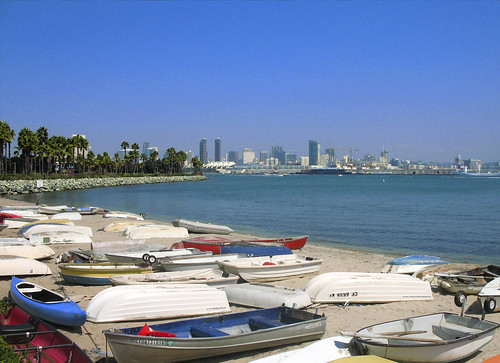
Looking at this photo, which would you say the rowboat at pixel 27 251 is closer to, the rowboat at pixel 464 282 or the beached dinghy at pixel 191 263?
the beached dinghy at pixel 191 263

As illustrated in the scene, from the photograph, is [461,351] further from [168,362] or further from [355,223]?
[355,223]

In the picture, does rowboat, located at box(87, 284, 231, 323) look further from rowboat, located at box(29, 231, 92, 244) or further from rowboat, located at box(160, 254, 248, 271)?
rowboat, located at box(29, 231, 92, 244)

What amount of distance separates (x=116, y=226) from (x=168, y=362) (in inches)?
777

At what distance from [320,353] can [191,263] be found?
702 cm

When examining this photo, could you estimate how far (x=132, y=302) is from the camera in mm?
9969

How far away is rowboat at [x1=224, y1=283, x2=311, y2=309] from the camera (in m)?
10.5

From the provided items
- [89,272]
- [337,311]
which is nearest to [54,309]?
[89,272]

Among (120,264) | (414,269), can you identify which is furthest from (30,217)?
(414,269)

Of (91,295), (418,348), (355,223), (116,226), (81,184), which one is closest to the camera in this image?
(418,348)

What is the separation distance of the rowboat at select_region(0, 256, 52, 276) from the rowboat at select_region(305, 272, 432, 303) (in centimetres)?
820

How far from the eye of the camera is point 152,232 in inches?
945

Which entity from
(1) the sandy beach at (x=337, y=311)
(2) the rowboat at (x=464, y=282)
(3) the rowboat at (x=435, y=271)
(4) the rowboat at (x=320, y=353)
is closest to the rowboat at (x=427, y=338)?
(4) the rowboat at (x=320, y=353)

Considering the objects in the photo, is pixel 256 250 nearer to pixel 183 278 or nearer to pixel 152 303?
pixel 183 278

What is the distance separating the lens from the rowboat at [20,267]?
45.3 feet
